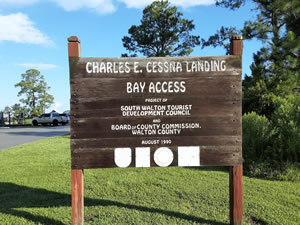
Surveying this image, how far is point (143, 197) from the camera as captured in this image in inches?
163

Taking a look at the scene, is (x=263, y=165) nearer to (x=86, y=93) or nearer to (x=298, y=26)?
(x=86, y=93)

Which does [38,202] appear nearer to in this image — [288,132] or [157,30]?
[288,132]

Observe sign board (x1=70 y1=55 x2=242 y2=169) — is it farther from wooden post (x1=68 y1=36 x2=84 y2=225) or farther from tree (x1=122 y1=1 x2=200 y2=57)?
tree (x1=122 y1=1 x2=200 y2=57)

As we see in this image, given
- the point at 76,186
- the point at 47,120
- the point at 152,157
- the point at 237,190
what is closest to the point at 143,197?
the point at 152,157

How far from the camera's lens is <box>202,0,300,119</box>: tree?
27.7ft

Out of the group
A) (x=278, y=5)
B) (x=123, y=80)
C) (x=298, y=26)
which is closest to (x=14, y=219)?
(x=123, y=80)

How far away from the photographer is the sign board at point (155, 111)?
3.10 metres

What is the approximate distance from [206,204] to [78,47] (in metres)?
3.02

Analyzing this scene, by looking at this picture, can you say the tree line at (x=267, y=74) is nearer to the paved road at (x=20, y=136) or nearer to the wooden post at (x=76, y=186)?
the wooden post at (x=76, y=186)

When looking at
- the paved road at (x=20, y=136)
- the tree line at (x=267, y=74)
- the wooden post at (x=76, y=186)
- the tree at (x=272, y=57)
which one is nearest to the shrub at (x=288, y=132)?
the tree line at (x=267, y=74)

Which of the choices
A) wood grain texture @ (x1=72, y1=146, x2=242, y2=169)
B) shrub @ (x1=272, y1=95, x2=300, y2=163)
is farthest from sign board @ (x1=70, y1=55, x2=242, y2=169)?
shrub @ (x1=272, y1=95, x2=300, y2=163)

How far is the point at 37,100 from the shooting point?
42.4 meters

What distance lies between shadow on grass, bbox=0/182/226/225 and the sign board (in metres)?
0.89

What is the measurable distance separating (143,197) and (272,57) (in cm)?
882
